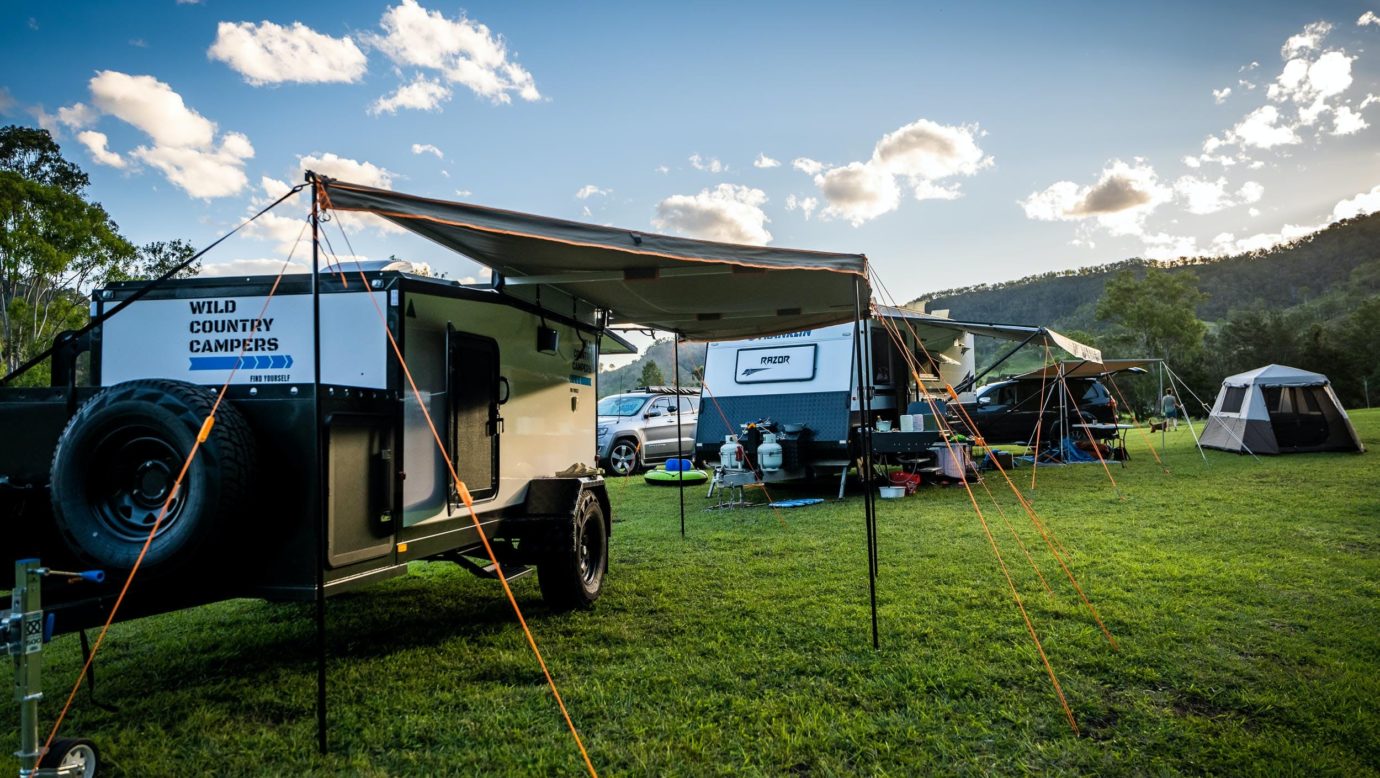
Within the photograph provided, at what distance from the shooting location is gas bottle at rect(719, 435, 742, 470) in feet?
31.7

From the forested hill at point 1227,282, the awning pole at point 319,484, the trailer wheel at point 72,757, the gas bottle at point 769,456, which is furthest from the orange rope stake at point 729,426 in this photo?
the forested hill at point 1227,282

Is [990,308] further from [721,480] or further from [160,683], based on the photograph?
[160,683]

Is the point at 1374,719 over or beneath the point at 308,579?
beneath

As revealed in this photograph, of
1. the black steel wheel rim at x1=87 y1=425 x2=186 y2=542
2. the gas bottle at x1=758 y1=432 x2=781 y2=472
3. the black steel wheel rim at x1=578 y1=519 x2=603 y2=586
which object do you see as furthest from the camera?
the gas bottle at x1=758 y1=432 x2=781 y2=472

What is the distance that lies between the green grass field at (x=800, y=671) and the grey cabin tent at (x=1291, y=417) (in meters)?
8.43

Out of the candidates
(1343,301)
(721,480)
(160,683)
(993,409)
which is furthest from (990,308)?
(160,683)

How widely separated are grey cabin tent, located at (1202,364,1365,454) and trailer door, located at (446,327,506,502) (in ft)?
48.1

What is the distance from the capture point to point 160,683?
372cm

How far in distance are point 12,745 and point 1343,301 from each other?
103753mm

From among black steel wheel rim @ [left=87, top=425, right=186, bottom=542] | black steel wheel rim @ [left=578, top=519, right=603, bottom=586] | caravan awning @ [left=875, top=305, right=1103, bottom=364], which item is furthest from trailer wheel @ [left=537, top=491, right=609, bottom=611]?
caravan awning @ [left=875, top=305, right=1103, bottom=364]

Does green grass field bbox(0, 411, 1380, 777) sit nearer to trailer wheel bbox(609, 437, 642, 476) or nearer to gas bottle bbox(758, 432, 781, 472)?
gas bottle bbox(758, 432, 781, 472)

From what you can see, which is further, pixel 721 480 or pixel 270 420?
pixel 721 480

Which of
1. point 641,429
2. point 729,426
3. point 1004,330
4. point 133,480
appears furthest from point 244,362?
point 641,429

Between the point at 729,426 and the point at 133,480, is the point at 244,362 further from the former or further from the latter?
the point at 729,426
